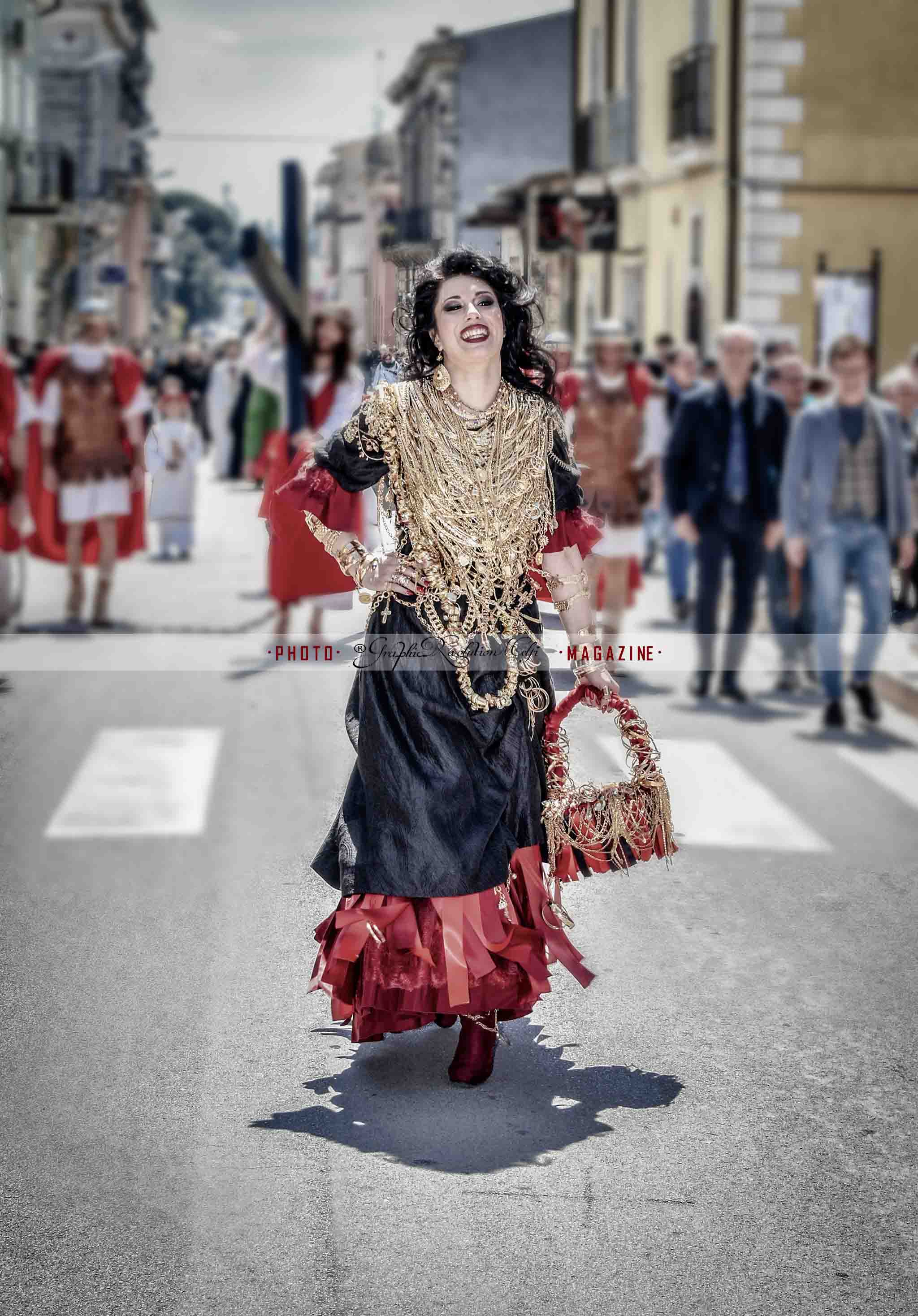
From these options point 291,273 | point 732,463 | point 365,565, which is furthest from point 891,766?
point 365,565

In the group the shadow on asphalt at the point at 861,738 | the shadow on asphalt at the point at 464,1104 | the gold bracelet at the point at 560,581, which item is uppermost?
the gold bracelet at the point at 560,581

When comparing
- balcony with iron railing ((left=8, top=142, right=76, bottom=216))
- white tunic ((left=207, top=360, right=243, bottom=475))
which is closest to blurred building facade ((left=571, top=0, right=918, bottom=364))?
white tunic ((left=207, top=360, right=243, bottom=475))

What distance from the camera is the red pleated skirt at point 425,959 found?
4793 mm

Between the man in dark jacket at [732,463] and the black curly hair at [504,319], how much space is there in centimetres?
551

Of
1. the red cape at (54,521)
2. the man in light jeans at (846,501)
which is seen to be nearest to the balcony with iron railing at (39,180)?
the red cape at (54,521)

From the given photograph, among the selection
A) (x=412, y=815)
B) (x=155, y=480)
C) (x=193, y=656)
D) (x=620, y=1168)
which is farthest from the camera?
(x=155, y=480)

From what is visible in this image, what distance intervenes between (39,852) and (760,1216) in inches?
149

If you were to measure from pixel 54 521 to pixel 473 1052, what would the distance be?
893 cm

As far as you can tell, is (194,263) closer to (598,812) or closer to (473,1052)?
(598,812)

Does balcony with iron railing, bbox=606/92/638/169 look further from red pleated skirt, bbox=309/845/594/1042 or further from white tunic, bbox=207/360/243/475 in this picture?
red pleated skirt, bbox=309/845/594/1042

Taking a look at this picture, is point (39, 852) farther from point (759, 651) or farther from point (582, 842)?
point (759, 651)

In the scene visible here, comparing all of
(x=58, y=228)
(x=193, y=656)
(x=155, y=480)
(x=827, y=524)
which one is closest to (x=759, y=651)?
(x=827, y=524)

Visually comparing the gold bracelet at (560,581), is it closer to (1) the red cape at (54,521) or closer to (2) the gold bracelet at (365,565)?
(2) the gold bracelet at (365,565)

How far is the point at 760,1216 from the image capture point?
160 inches
